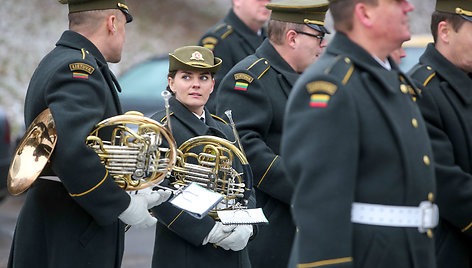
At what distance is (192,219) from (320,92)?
175 cm

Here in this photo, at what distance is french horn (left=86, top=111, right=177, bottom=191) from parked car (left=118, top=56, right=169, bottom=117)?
5913 millimetres

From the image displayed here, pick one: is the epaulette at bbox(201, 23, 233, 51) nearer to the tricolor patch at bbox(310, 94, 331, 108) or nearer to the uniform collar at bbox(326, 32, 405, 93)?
the uniform collar at bbox(326, 32, 405, 93)

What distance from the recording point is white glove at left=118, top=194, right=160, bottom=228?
14.5 ft

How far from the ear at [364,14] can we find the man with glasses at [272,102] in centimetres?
191

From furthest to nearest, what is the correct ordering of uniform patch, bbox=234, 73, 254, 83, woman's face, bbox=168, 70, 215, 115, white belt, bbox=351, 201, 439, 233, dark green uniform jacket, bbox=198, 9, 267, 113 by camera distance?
dark green uniform jacket, bbox=198, 9, 267, 113, uniform patch, bbox=234, 73, 254, 83, woman's face, bbox=168, 70, 215, 115, white belt, bbox=351, 201, 439, 233

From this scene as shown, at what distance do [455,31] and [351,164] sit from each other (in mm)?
1658

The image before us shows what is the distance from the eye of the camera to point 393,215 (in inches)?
128

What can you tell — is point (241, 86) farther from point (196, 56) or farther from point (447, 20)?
point (447, 20)

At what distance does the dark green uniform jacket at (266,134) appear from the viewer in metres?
5.20

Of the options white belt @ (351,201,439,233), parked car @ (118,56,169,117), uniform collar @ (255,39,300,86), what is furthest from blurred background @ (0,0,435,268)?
white belt @ (351,201,439,233)

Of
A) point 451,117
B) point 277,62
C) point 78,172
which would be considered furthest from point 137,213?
point 451,117

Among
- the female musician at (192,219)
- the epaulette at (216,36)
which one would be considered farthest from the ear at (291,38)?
the epaulette at (216,36)

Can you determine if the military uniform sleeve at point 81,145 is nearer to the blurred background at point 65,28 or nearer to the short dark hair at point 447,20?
the short dark hair at point 447,20

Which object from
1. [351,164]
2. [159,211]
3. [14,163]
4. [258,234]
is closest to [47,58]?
[14,163]
